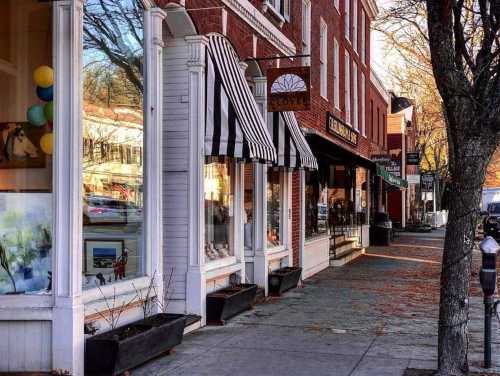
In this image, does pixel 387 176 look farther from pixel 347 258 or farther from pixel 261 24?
pixel 261 24

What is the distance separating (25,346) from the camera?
617 cm

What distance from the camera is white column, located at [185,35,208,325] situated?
8820 mm

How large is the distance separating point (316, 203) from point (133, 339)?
10771mm

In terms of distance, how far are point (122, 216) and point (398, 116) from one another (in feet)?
111

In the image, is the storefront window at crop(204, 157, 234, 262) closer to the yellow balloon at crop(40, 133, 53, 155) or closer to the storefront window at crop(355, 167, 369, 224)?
the yellow balloon at crop(40, 133, 53, 155)

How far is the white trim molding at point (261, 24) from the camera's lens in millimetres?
10375

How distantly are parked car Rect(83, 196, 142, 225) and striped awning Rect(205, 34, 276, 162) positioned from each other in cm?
147

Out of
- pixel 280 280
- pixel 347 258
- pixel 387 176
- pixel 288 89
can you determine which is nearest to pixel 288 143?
Result: pixel 288 89

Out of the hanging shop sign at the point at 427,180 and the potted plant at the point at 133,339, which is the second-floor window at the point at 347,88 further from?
the hanging shop sign at the point at 427,180

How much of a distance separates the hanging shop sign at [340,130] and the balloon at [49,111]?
11.5m

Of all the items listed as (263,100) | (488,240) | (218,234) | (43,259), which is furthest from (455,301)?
(263,100)

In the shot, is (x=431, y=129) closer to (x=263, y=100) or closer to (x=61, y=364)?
(x=263, y=100)

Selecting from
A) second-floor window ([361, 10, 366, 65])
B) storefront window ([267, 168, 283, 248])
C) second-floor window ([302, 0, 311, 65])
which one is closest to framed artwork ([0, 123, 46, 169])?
storefront window ([267, 168, 283, 248])

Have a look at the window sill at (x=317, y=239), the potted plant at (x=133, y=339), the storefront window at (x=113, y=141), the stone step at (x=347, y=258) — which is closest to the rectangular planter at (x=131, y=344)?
the potted plant at (x=133, y=339)
